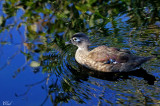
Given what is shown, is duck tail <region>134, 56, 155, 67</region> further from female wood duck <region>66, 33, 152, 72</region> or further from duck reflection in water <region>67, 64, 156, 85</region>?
duck reflection in water <region>67, 64, 156, 85</region>

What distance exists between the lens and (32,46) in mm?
8602

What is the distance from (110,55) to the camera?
7508mm

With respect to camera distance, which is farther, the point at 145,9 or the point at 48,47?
the point at 145,9

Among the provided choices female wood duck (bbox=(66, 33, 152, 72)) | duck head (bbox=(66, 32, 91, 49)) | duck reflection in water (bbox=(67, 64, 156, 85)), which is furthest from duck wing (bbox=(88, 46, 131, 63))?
duck head (bbox=(66, 32, 91, 49))

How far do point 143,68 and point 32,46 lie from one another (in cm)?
342

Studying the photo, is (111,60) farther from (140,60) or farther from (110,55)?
(140,60)

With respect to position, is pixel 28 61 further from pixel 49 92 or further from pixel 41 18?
pixel 41 18

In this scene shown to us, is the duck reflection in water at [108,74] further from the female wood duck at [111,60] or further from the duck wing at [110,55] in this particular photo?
the duck wing at [110,55]

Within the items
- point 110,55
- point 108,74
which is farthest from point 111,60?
point 108,74

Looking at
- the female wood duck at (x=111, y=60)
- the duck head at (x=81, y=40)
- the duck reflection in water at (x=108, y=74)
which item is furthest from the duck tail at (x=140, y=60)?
the duck head at (x=81, y=40)

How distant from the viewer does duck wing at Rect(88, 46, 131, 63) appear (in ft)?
24.4

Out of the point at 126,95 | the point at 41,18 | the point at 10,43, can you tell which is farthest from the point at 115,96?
the point at 41,18

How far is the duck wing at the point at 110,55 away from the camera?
744 centimetres

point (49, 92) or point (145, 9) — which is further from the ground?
point (145, 9)
